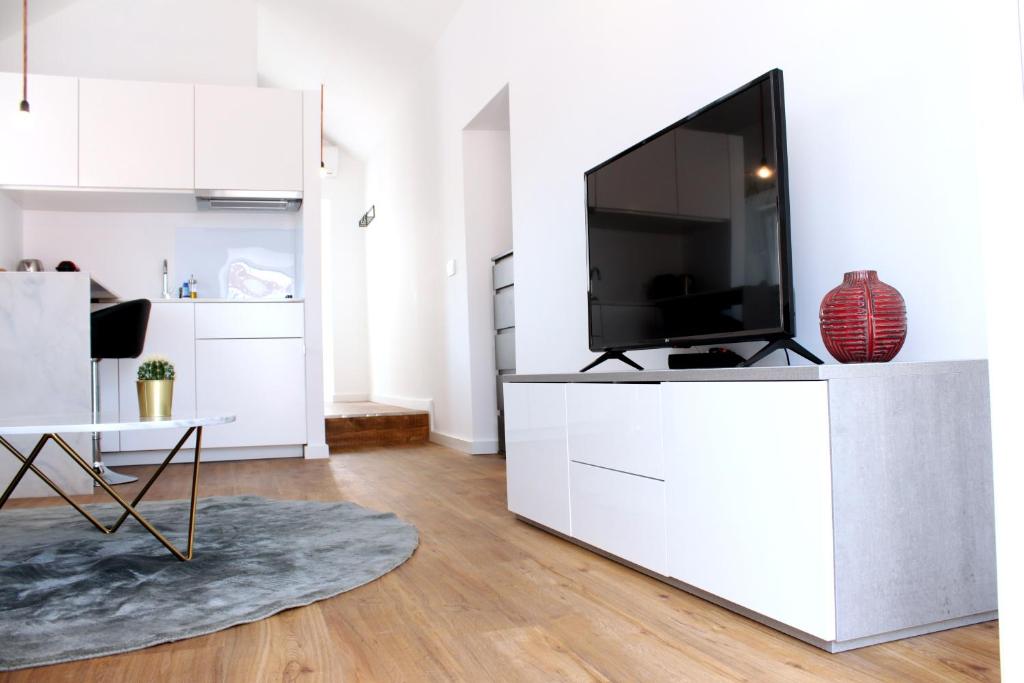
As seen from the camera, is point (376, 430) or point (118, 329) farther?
point (376, 430)

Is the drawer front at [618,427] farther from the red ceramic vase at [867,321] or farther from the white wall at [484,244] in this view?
the white wall at [484,244]

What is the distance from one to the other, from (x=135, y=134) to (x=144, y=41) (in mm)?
1129

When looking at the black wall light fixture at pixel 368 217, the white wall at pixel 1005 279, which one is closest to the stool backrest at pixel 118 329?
the white wall at pixel 1005 279

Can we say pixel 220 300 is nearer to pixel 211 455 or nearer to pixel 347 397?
pixel 211 455

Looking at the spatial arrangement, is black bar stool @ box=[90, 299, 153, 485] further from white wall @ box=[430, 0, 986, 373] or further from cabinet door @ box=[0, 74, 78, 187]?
white wall @ box=[430, 0, 986, 373]

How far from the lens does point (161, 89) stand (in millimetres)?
5016

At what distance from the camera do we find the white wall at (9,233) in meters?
4.91

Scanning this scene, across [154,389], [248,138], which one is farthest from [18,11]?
[154,389]

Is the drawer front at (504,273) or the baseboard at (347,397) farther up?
the drawer front at (504,273)

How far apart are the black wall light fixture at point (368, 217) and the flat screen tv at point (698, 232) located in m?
5.89

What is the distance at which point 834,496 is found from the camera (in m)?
1.43

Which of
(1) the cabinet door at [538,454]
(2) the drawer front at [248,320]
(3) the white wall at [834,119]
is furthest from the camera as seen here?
(2) the drawer front at [248,320]

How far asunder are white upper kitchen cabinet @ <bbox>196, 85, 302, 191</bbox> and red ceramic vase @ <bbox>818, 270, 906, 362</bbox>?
4105mm

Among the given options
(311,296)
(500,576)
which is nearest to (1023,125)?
(500,576)
